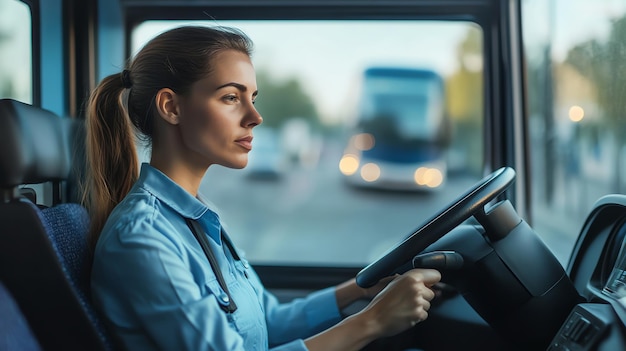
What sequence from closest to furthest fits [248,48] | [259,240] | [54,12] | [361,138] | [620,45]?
[248,48]
[620,45]
[54,12]
[259,240]
[361,138]

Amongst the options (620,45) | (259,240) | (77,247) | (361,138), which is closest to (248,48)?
(77,247)

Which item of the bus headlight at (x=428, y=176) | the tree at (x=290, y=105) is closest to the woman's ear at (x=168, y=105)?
the bus headlight at (x=428, y=176)

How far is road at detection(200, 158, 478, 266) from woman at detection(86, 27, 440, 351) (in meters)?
5.14

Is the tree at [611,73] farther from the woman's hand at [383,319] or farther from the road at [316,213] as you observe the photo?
the road at [316,213]

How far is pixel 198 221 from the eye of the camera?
53.1 inches

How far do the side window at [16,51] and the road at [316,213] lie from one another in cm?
484

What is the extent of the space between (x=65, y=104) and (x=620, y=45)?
72.1 inches

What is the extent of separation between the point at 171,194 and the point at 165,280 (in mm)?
247

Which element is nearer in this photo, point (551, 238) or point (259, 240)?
point (551, 238)

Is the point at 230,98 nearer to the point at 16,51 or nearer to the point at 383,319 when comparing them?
the point at 383,319

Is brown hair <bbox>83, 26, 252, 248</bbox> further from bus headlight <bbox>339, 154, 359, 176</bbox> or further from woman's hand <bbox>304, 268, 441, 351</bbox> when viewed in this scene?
bus headlight <bbox>339, 154, 359, 176</bbox>

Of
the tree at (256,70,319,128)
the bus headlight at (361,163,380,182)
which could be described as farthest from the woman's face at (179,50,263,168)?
the tree at (256,70,319,128)

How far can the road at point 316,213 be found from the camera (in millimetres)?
9325

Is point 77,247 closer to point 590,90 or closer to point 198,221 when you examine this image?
point 198,221
